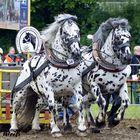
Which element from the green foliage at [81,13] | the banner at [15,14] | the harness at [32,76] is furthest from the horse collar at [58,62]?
the green foliage at [81,13]

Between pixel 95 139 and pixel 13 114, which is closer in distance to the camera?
pixel 95 139

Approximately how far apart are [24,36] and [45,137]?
2.53 m

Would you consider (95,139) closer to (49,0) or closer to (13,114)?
(13,114)

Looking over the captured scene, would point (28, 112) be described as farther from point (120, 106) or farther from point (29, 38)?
point (120, 106)

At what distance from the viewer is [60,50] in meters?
12.0

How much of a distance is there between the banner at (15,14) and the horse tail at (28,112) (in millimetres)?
2149

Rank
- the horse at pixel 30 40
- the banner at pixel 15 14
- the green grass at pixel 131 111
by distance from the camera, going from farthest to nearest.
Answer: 1. the green grass at pixel 131 111
2. the banner at pixel 15 14
3. the horse at pixel 30 40

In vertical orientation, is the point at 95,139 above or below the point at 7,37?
below

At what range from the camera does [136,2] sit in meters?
42.2

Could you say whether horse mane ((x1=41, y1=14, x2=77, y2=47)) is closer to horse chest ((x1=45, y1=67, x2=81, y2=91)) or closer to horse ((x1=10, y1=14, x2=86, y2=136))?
horse ((x1=10, y1=14, x2=86, y2=136))

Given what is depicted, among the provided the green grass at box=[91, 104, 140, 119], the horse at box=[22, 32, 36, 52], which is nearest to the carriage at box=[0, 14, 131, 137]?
the horse at box=[22, 32, 36, 52]

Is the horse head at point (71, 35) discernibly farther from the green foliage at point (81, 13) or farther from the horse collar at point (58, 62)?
the green foliage at point (81, 13)

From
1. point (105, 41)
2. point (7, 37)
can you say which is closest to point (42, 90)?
point (105, 41)

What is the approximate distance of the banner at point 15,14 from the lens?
14883 mm
